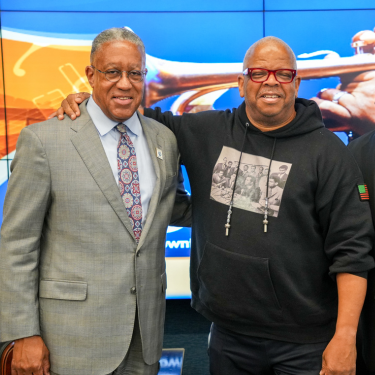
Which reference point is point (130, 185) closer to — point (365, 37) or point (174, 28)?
point (174, 28)

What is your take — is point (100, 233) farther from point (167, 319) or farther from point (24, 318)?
Answer: point (167, 319)

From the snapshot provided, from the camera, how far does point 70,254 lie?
63.1 inches

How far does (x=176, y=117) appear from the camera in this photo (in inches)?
82.1

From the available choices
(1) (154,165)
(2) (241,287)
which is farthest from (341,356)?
(1) (154,165)

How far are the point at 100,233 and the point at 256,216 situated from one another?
618 mm

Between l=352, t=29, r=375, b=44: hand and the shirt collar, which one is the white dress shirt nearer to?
the shirt collar

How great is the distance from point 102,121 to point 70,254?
540 millimetres

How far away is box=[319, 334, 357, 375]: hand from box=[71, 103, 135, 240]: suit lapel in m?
0.88

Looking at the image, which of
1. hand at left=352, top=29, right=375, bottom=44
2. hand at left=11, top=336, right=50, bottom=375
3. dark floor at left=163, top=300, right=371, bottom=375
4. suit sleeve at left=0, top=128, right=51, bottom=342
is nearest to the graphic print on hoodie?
suit sleeve at left=0, top=128, right=51, bottom=342

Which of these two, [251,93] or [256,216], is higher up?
[251,93]

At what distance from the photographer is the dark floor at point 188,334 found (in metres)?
3.18

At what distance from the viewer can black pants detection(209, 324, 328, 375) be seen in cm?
172

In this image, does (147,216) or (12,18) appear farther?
(12,18)

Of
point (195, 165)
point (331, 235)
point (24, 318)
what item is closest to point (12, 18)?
point (195, 165)
